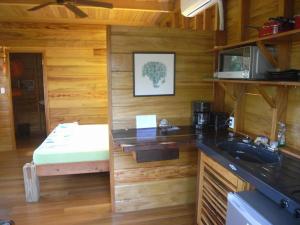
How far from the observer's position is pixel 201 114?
2672 mm

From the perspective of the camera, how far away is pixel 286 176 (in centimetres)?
149

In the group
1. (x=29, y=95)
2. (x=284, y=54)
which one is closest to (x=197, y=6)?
(x=284, y=54)

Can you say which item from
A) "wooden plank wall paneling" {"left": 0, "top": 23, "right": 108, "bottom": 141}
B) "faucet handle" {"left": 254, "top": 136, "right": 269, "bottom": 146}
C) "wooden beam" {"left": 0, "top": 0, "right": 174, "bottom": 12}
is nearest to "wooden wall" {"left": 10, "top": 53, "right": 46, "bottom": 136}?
"wooden plank wall paneling" {"left": 0, "top": 23, "right": 108, "bottom": 141}

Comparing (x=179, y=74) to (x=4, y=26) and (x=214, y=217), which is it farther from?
(x=4, y=26)

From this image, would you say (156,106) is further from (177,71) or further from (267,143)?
(267,143)

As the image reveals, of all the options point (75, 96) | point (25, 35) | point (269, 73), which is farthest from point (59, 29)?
point (269, 73)

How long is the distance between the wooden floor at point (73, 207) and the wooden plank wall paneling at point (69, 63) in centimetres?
196

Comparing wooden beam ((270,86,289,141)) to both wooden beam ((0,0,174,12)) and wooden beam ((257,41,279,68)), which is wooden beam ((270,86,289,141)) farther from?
wooden beam ((0,0,174,12))

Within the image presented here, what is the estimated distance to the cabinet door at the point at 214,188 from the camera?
1752 millimetres

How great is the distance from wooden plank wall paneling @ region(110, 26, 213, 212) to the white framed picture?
0.05m

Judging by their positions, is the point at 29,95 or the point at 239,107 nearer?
the point at 239,107

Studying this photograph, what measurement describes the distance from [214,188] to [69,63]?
4156 millimetres

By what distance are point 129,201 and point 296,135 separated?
178cm

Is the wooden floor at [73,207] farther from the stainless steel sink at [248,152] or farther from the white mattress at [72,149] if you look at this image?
the stainless steel sink at [248,152]
